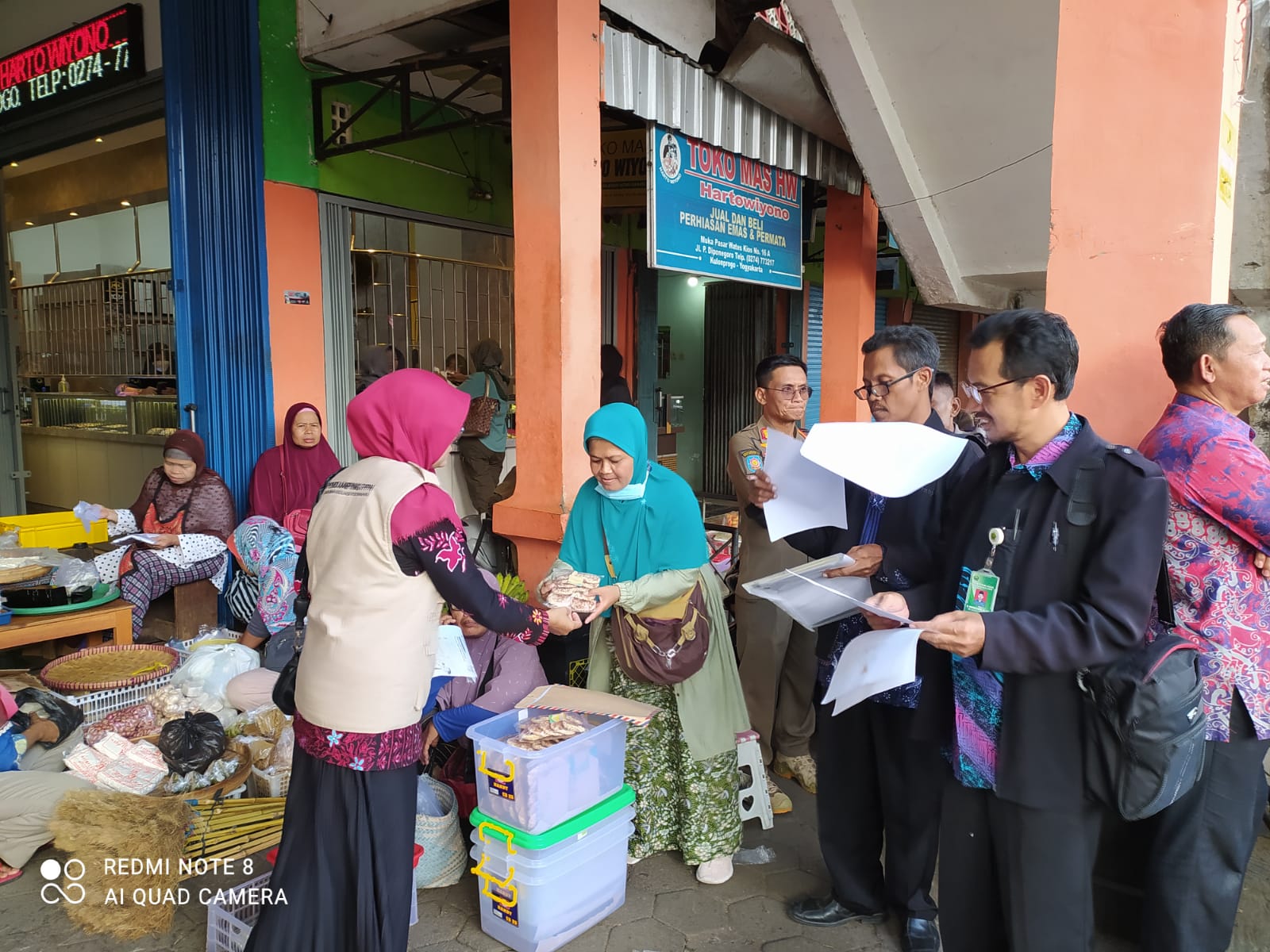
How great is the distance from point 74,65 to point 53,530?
3573mm

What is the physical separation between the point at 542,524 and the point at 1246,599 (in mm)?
2838

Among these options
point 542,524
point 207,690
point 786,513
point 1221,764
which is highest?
point 786,513

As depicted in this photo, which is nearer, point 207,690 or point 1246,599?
point 1246,599

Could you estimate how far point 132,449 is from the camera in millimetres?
7094

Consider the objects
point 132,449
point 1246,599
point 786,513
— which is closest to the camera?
point 1246,599

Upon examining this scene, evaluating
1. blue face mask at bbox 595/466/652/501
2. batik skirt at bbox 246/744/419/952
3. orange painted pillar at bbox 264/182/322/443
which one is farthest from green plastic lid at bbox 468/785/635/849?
orange painted pillar at bbox 264/182/322/443

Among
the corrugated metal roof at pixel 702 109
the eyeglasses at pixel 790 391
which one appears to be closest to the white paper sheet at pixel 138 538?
the corrugated metal roof at pixel 702 109

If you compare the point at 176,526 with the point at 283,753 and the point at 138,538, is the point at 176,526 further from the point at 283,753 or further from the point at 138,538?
the point at 283,753

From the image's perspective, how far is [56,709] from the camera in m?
3.54

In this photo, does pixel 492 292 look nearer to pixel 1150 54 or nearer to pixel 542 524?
pixel 542 524

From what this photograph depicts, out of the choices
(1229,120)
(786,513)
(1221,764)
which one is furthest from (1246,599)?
(1229,120)

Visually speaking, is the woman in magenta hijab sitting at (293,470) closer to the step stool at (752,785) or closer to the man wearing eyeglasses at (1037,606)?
the step stool at (752,785)

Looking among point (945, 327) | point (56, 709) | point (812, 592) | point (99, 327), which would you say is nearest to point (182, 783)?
point (56, 709)

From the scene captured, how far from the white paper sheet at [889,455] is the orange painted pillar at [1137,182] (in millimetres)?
744
